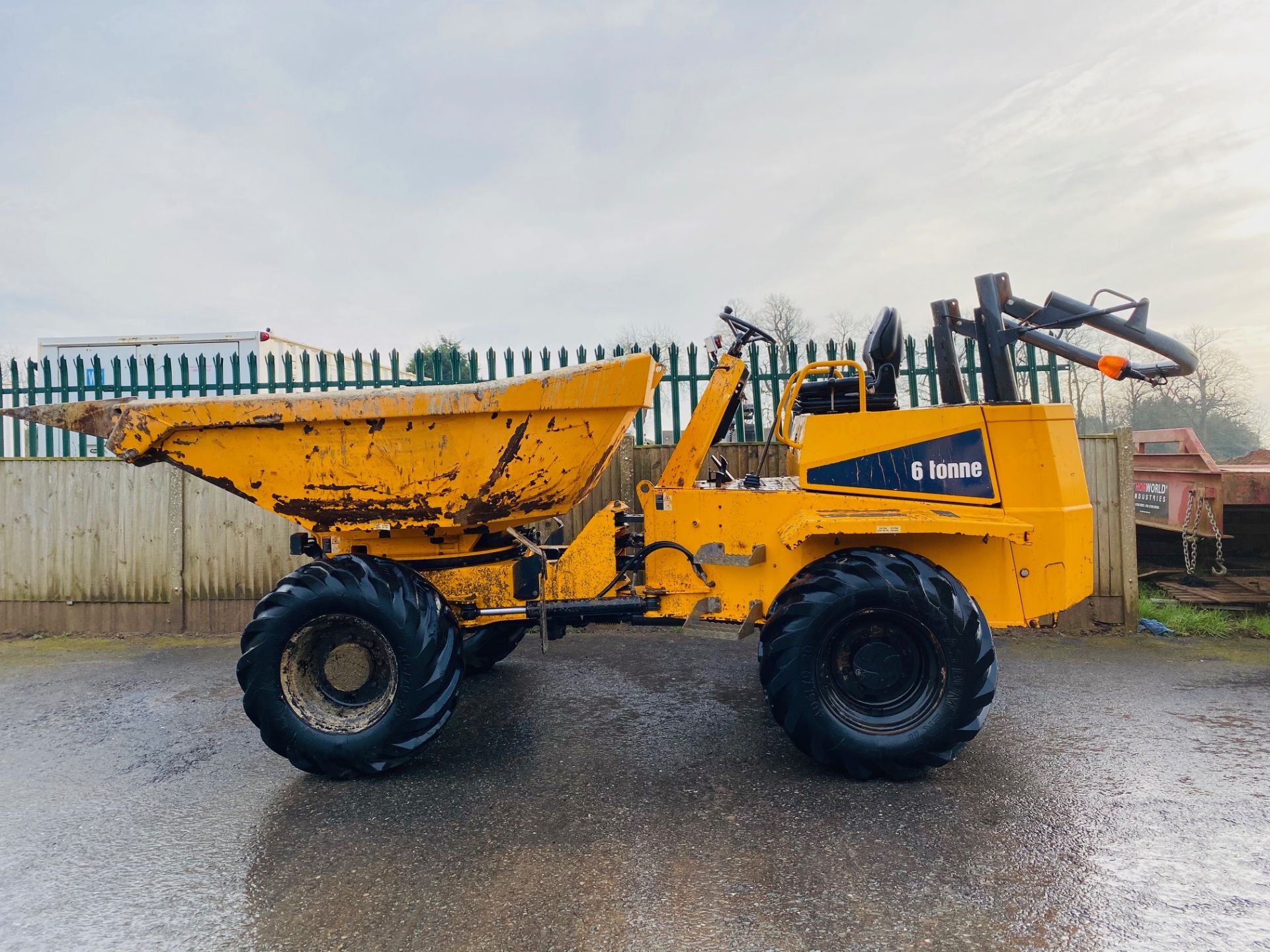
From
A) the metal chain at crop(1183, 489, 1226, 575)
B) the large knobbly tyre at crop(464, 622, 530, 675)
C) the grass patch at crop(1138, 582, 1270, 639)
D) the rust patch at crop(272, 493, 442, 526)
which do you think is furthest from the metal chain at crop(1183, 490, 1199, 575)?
the rust patch at crop(272, 493, 442, 526)

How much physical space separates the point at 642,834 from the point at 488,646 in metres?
2.45

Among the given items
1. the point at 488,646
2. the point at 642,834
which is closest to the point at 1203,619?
the point at 642,834

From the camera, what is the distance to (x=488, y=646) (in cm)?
506

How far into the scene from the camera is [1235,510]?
7.19 metres

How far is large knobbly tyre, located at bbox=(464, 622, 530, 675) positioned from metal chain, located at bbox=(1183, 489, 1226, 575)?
6.25 meters

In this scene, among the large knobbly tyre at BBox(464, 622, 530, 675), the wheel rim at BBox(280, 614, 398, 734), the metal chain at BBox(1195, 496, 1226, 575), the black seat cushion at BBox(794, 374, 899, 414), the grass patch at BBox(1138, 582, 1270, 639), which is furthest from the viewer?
the metal chain at BBox(1195, 496, 1226, 575)

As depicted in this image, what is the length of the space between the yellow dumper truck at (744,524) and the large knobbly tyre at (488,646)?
1.09m

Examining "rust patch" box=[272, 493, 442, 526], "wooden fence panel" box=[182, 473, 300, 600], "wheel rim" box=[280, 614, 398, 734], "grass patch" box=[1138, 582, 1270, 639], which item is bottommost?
"grass patch" box=[1138, 582, 1270, 639]

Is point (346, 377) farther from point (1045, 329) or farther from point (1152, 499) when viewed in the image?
point (1152, 499)

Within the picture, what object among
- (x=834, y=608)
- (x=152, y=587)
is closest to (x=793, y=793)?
(x=834, y=608)

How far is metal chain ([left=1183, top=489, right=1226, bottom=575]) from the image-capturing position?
22.3 feet

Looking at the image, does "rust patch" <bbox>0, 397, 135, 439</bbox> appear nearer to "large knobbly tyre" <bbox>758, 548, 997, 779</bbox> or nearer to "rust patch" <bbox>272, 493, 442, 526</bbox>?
"rust patch" <bbox>272, 493, 442, 526</bbox>

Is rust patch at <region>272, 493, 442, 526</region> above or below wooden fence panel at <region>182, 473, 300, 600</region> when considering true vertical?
above

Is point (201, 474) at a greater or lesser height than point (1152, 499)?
greater
